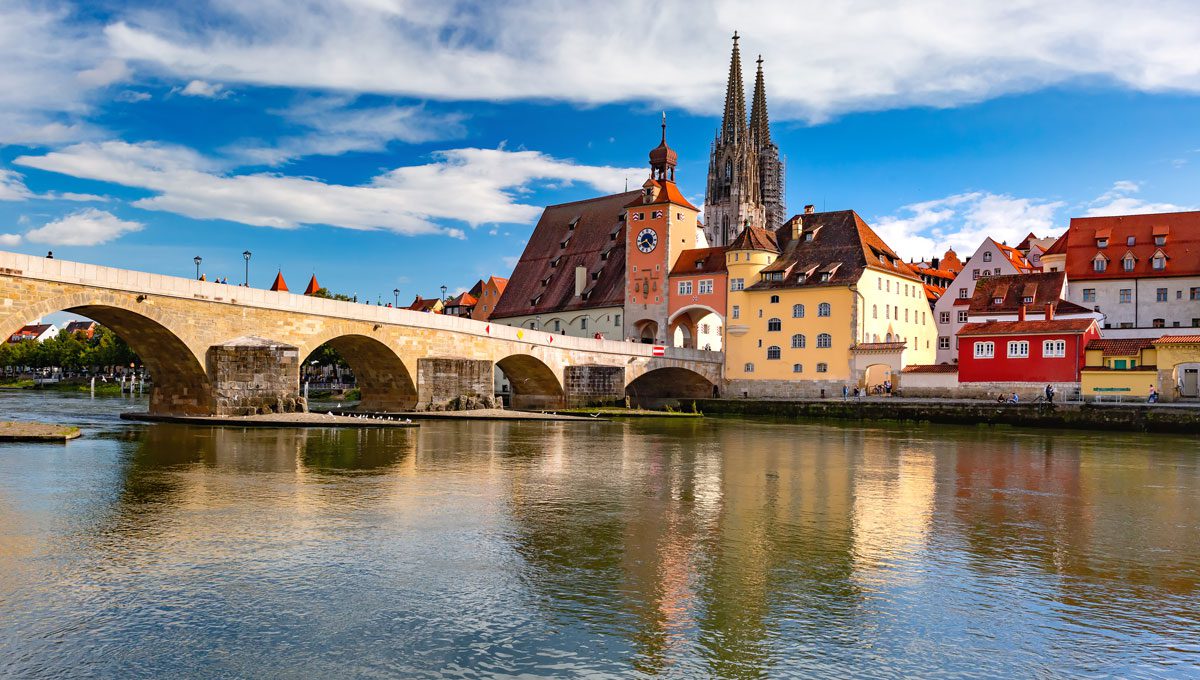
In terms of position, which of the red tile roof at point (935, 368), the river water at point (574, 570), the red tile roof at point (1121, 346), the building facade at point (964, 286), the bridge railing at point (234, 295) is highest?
the building facade at point (964, 286)

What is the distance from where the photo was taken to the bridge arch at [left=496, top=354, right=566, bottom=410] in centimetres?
4744

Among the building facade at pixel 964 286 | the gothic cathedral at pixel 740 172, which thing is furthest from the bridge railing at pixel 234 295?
the gothic cathedral at pixel 740 172

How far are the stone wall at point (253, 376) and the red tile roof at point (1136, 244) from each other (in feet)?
155

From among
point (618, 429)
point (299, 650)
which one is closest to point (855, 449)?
point (618, 429)

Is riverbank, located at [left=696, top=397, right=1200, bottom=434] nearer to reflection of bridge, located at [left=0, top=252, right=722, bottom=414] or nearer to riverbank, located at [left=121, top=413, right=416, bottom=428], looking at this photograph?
reflection of bridge, located at [left=0, top=252, right=722, bottom=414]

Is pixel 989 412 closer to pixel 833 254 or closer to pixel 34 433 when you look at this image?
pixel 833 254

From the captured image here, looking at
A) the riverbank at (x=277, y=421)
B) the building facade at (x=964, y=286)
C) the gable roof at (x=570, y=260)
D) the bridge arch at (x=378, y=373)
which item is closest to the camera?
the riverbank at (x=277, y=421)

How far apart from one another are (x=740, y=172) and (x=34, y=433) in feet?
263

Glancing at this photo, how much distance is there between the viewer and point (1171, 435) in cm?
3734

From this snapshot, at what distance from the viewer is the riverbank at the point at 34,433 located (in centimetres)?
2350

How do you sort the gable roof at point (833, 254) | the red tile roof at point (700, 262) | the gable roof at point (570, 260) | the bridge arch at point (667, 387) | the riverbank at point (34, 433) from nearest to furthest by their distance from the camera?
the riverbank at point (34, 433)
the gable roof at point (833, 254)
the bridge arch at point (667, 387)
the red tile roof at point (700, 262)
the gable roof at point (570, 260)

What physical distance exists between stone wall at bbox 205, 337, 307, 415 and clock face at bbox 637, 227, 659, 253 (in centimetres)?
3484

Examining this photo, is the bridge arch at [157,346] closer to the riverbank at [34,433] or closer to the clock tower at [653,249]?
the riverbank at [34,433]

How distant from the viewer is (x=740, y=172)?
96.2 meters
